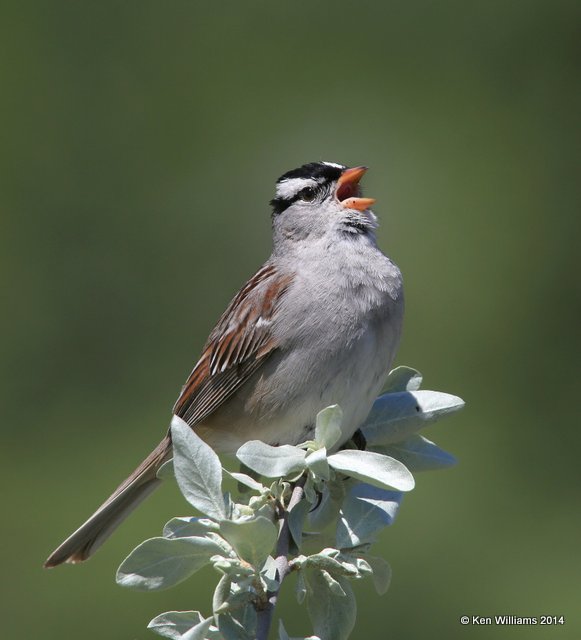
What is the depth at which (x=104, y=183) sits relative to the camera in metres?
3.82

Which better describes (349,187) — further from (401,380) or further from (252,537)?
(252,537)

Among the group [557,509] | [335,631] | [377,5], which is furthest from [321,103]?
[335,631]

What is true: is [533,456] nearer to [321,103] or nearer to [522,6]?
[321,103]

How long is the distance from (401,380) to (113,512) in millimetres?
727

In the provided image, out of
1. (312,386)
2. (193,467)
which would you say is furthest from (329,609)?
(312,386)

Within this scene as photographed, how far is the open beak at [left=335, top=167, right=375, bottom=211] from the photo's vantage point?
2.21 m

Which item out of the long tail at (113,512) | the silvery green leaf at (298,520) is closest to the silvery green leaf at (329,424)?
the silvery green leaf at (298,520)

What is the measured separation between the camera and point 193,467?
4.04ft

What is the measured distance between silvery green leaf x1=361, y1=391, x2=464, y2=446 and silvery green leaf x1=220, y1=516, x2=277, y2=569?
0.46 meters

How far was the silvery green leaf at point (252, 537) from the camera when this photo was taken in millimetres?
1172

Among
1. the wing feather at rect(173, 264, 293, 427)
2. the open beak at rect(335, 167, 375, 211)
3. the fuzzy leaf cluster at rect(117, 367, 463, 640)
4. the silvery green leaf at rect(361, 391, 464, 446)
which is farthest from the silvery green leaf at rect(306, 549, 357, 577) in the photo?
the open beak at rect(335, 167, 375, 211)

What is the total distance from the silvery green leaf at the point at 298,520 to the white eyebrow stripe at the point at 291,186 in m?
1.03

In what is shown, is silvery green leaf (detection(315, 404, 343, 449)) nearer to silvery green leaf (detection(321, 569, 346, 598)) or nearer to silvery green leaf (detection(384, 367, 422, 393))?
silvery green leaf (detection(321, 569, 346, 598))

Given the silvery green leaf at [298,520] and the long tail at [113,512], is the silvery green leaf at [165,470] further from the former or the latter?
the long tail at [113,512]
